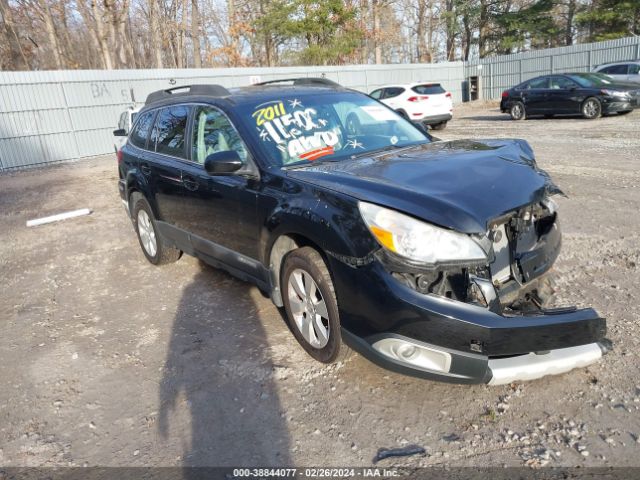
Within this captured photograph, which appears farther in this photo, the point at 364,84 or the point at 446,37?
the point at 446,37

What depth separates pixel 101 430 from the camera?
2932mm

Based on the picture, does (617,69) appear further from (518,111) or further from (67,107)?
(67,107)

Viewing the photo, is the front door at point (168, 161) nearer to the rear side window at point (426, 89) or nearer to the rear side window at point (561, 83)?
the rear side window at point (426, 89)

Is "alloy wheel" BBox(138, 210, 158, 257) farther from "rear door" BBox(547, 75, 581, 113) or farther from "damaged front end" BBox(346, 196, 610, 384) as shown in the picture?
"rear door" BBox(547, 75, 581, 113)

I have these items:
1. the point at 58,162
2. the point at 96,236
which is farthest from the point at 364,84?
the point at 96,236

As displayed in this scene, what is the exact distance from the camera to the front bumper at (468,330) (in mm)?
2510

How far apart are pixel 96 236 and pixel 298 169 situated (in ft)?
16.1

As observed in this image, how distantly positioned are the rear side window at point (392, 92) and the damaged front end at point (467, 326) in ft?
50.1

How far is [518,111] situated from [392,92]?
4.43 meters

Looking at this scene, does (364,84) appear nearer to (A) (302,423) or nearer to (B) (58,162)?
(B) (58,162)

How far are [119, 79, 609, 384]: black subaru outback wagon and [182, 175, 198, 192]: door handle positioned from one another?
0.06ft

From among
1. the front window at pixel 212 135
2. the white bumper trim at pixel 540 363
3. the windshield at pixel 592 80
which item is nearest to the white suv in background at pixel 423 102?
the windshield at pixel 592 80

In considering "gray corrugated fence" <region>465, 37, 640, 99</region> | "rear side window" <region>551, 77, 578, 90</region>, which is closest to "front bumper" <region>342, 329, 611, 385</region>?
"rear side window" <region>551, 77, 578, 90</region>

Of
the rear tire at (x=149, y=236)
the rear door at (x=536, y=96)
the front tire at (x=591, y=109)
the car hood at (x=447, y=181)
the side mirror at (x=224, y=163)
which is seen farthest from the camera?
the rear door at (x=536, y=96)
